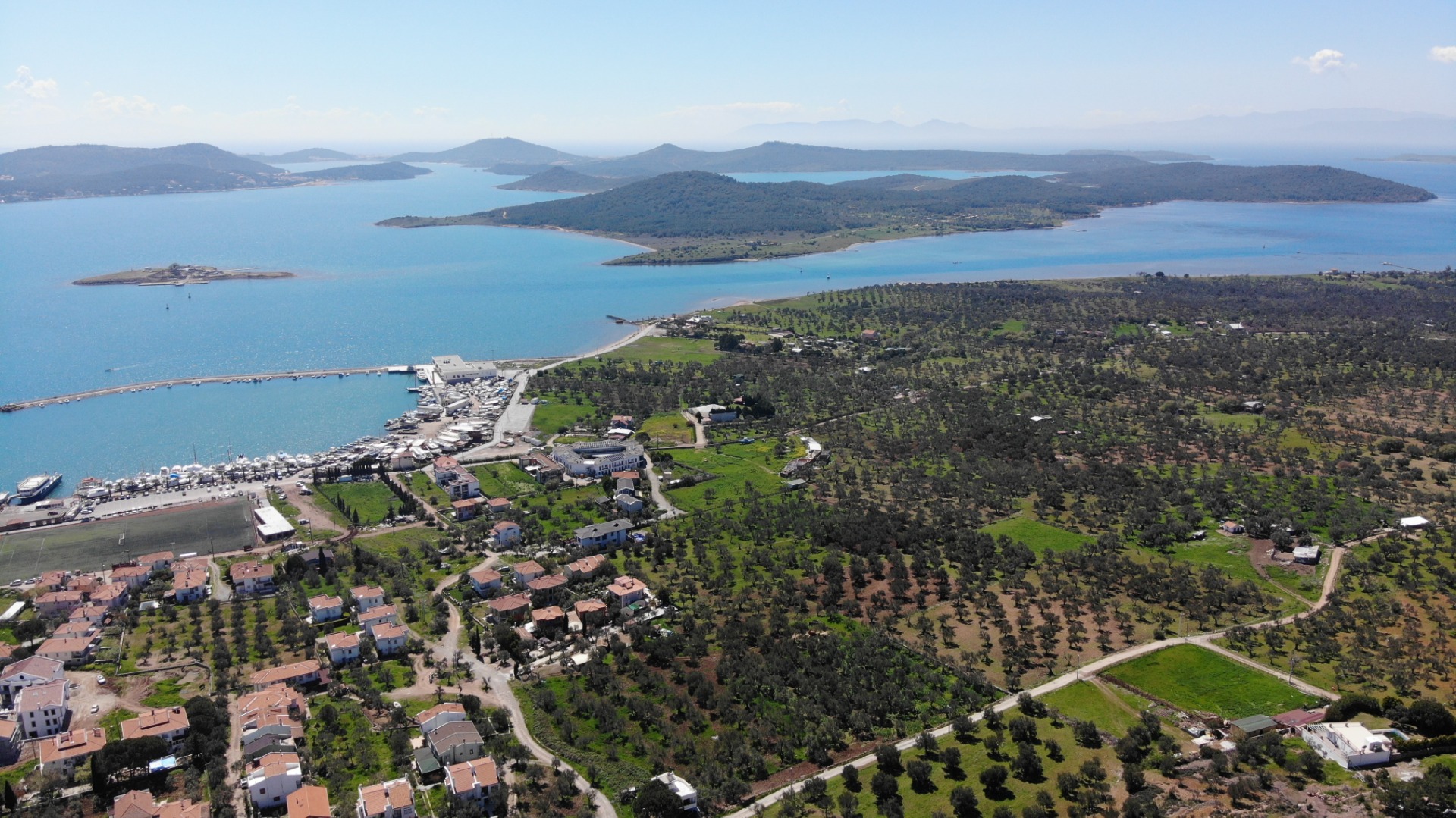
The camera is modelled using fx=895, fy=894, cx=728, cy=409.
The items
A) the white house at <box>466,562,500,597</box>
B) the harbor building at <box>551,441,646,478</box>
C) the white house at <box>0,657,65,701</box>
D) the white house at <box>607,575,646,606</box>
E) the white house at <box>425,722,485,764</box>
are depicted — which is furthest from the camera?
the harbor building at <box>551,441,646,478</box>

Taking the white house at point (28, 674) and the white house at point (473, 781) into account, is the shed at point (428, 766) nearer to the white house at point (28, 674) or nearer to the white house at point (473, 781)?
the white house at point (473, 781)

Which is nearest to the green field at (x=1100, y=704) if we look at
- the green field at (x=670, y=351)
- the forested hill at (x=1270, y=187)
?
the green field at (x=670, y=351)

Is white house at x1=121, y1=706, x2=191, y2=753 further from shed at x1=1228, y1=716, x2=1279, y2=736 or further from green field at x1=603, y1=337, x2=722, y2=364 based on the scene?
green field at x1=603, y1=337, x2=722, y2=364

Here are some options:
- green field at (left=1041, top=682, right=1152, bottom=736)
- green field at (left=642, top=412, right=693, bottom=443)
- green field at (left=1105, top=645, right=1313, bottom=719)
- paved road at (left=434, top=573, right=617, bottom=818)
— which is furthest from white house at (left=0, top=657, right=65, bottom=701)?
green field at (left=1105, top=645, right=1313, bottom=719)

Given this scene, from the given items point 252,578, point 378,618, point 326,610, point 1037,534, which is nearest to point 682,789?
point 378,618

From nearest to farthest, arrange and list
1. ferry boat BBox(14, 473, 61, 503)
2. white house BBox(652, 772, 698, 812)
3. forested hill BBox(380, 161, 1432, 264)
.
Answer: white house BBox(652, 772, 698, 812) → ferry boat BBox(14, 473, 61, 503) → forested hill BBox(380, 161, 1432, 264)

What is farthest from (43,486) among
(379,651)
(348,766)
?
(348,766)
